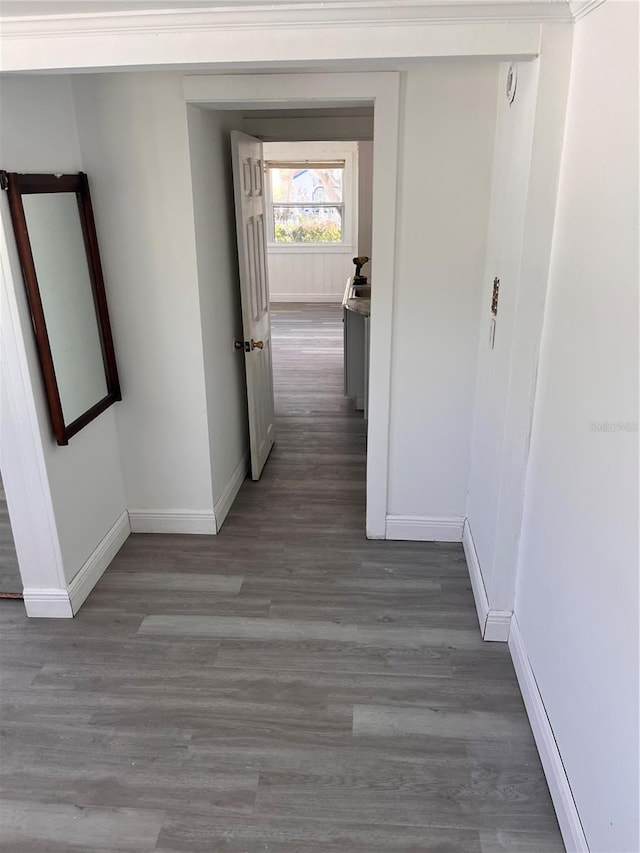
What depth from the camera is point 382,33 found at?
187cm

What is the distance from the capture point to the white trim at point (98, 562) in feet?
9.37

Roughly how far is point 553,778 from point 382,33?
7.39 feet

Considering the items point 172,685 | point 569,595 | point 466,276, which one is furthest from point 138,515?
point 569,595

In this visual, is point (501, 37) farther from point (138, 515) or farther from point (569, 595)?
point (138, 515)

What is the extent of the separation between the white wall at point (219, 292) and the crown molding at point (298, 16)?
0.97 m

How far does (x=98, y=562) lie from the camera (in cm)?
308

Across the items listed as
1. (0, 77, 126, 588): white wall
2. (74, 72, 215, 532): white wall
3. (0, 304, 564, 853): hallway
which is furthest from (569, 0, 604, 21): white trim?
(0, 304, 564, 853): hallway

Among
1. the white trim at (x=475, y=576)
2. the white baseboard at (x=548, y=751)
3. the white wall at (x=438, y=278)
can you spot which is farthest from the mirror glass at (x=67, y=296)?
the white baseboard at (x=548, y=751)

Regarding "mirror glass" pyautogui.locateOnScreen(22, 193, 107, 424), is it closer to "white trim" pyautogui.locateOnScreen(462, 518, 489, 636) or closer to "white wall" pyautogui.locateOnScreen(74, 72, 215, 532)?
"white wall" pyautogui.locateOnScreen(74, 72, 215, 532)

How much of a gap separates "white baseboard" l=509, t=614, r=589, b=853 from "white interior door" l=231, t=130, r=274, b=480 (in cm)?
202

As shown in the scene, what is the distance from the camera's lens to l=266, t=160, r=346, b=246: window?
9.23 m

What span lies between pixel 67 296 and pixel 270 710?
185 cm

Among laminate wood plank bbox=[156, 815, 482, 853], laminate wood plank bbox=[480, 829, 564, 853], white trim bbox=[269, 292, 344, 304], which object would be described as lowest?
laminate wood plank bbox=[156, 815, 482, 853]

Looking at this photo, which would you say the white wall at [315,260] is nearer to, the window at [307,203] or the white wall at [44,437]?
the window at [307,203]
